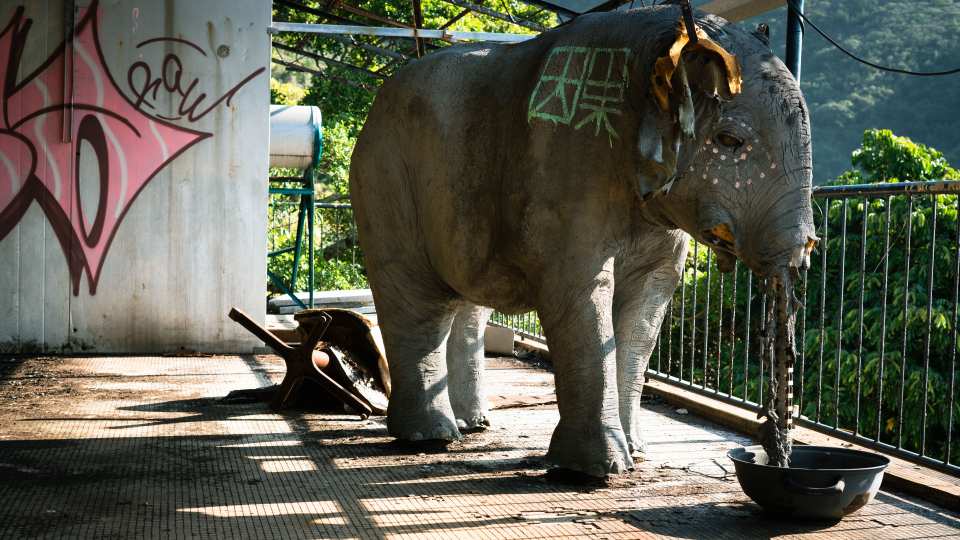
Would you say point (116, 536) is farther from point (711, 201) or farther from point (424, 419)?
point (711, 201)

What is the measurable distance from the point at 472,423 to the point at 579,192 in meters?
1.87

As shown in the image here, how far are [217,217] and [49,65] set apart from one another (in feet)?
6.34

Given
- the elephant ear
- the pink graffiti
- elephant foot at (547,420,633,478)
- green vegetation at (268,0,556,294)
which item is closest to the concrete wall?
the pink graffiti

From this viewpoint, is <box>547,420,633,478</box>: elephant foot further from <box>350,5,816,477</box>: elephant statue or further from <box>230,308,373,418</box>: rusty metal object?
<box>230,308,373,418</box>: rusty metal object

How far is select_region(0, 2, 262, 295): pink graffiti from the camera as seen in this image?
30.2ft

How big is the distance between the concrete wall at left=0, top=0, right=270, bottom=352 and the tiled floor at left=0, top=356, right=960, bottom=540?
268 cm

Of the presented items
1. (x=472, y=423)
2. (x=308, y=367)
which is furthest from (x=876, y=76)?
(x=472, y=423)

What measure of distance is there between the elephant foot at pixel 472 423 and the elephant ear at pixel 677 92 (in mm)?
2047

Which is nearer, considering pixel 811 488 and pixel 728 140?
pixel 811 488

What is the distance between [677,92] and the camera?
4.23 m

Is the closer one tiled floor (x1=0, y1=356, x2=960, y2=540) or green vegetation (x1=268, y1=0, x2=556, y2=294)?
tiled floor (x1=0, y1=356, x2=960, y2=540)

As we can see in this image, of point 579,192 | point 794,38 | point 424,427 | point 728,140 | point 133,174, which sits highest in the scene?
point 794,38

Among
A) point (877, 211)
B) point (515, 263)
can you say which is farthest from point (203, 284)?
point (877, 211)

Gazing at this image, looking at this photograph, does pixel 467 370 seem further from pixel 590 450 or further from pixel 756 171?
pixel 756 171
